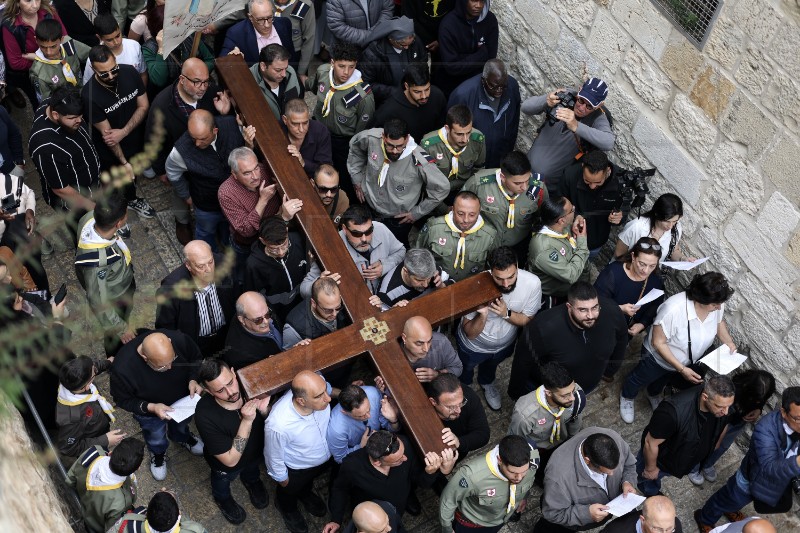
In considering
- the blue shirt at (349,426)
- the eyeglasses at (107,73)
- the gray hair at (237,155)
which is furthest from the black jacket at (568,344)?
the eyeglasses at (107,73)

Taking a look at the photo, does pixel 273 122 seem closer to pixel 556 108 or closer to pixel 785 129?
pixel 556 108

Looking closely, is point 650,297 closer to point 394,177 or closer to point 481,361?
point 481,361

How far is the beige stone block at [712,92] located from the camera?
658 cm

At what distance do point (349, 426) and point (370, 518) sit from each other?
0.94 metres

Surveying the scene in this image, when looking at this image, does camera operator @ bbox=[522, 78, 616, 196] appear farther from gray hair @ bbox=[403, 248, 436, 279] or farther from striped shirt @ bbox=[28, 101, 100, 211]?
striped shirt @ bbox=[28, 101, 100, 211]

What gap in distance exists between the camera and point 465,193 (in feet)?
22.1

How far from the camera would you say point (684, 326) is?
6809 mm

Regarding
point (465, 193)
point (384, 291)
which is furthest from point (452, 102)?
point (384, 291)

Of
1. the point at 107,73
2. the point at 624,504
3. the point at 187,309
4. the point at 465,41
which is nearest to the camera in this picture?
the point at 624,504

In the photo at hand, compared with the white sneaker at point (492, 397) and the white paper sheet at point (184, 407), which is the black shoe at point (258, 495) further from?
the white sneaker at point (492, 397)

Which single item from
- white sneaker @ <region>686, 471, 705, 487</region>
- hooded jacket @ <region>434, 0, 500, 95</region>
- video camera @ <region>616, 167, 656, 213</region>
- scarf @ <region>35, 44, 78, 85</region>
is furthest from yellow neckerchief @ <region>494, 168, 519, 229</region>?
Answer: scarf @ <region>35, 44, 78, 85</region>

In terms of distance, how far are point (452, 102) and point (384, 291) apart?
7.15 ft

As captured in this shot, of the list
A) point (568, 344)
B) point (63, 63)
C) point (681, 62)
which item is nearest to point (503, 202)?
point (568, 344)

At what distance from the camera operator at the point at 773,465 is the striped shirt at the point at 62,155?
5695mm
